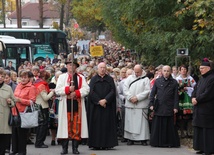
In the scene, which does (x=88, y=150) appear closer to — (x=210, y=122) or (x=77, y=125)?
(x=77, y=125)

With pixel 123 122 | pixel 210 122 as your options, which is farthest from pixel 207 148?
pixel 123 122

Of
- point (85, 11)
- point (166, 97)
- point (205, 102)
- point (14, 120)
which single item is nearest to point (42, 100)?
point (166, 97)

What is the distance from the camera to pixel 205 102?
562 inches

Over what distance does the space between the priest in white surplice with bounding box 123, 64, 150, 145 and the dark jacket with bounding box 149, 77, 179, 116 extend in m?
0.44

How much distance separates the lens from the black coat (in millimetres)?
14180

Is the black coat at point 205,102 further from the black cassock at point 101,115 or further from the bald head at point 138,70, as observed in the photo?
the bald head at point 138,70

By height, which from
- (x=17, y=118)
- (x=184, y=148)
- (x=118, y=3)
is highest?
(x=118, y=3)

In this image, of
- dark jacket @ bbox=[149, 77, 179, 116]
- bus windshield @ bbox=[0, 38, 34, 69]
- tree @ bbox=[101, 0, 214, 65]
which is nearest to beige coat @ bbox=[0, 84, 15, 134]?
dark jacket @ bbox=[149, 77, 179, 116]

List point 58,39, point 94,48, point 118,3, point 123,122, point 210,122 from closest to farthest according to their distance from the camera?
point 210,122 < point 123,122 < point 118,3 < point 94,48 < point 58,39

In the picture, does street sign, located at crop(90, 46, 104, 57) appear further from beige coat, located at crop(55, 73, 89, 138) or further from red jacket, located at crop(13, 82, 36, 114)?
red jacket, located at crop(13, 82, 36, 114)

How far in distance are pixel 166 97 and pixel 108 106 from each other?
54.8 inches

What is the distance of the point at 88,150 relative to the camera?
15.8 metres

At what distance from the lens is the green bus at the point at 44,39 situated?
54.2 meters

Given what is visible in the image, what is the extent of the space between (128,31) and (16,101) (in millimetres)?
15869
